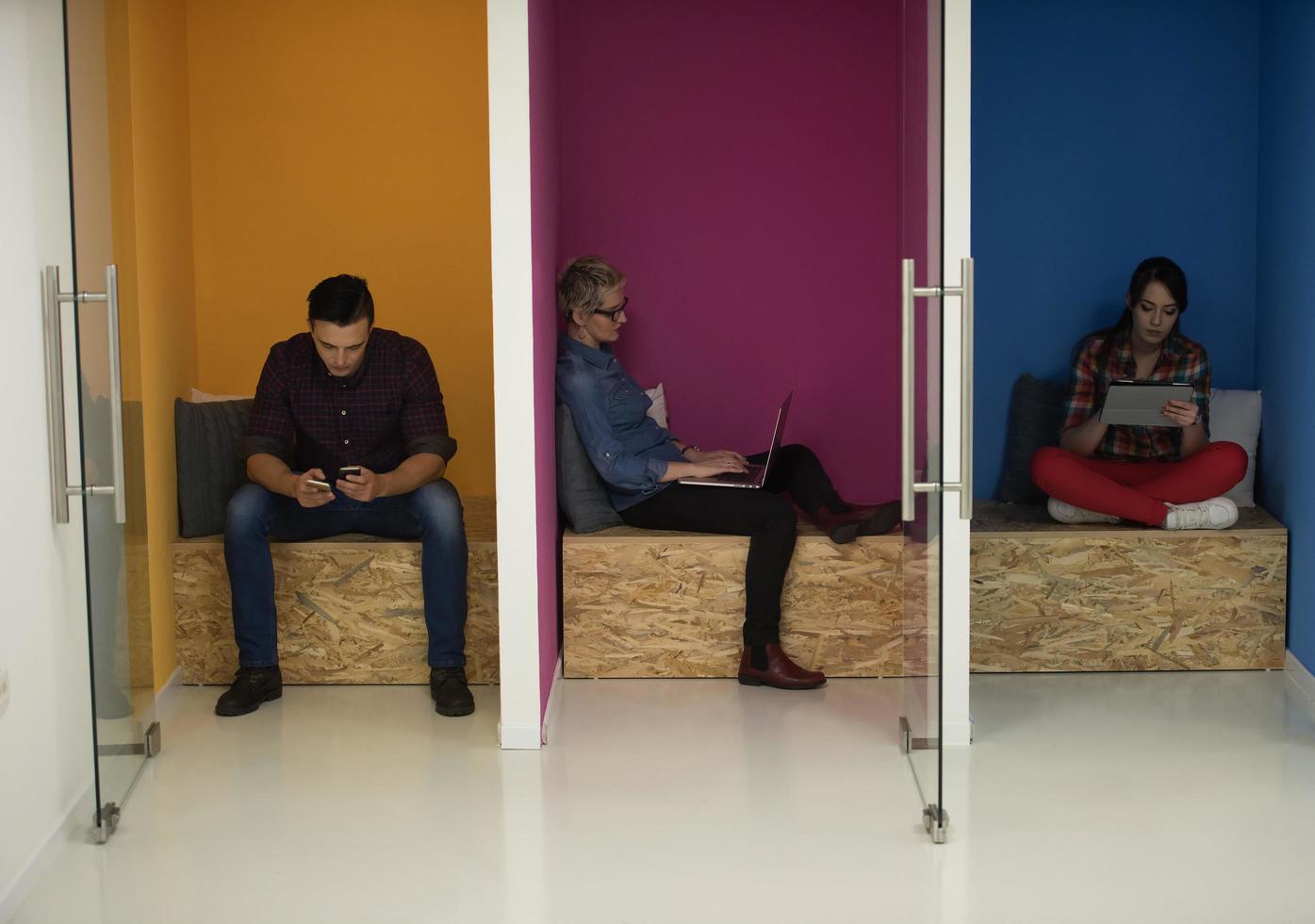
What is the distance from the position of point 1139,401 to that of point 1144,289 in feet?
1.28

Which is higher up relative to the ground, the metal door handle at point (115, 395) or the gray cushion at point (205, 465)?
the metal door handle at point (115, 395)

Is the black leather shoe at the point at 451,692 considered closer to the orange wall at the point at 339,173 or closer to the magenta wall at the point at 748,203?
the orange wall at the point at 339,173

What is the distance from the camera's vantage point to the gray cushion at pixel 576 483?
15.9ft

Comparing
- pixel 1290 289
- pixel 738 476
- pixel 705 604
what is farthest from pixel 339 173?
pixel 1290 289

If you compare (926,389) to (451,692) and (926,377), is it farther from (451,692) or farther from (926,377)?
(451,692)

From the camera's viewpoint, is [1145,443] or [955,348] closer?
[955,348]

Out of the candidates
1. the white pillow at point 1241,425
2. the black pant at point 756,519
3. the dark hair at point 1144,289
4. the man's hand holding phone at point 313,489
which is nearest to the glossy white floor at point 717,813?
the black pant at point 756,519

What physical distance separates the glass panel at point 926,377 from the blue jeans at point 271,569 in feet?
4.60

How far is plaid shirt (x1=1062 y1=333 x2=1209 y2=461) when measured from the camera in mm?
5137

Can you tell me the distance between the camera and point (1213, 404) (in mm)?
5285

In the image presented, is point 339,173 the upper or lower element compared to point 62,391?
upper

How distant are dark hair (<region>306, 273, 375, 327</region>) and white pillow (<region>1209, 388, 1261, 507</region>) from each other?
2.73m

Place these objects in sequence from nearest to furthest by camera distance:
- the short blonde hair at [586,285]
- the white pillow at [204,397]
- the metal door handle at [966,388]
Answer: the metal door handle at [966,388] → the short blonde hair at [586,285] → the white pillow at [204,397]

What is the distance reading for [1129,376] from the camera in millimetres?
5211
